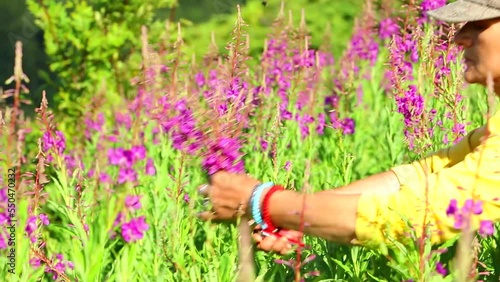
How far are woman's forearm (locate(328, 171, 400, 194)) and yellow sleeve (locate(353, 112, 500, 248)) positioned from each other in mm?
595

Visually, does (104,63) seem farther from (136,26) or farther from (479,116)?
(479,116)

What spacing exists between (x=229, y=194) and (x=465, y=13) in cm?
81

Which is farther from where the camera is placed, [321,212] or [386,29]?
[386,29]

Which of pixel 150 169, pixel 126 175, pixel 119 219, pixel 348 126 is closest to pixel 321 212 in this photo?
pixel 126 175

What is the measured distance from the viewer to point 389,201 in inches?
83.2

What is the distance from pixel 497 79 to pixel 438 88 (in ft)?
3.21

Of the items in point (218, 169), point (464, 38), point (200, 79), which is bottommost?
point (200, 79)

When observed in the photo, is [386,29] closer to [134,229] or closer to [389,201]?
[134,229]

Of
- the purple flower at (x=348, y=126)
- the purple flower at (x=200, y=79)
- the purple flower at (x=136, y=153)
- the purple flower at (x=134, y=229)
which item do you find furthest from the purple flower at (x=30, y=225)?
the purple flower at (x=200, y=79)

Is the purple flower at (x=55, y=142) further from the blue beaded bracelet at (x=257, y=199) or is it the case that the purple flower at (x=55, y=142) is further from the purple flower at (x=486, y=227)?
the purple flower at (x=486, y=227)

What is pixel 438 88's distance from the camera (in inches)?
132

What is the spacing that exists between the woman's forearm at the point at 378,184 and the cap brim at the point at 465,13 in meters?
0.55

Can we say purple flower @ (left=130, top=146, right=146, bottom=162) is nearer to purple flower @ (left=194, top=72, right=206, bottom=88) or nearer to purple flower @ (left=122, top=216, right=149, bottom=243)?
purple flower @ (left=122, top=216, right=149, bottom=243)

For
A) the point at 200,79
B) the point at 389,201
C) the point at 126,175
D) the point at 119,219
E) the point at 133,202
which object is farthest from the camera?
the point at 200,79
